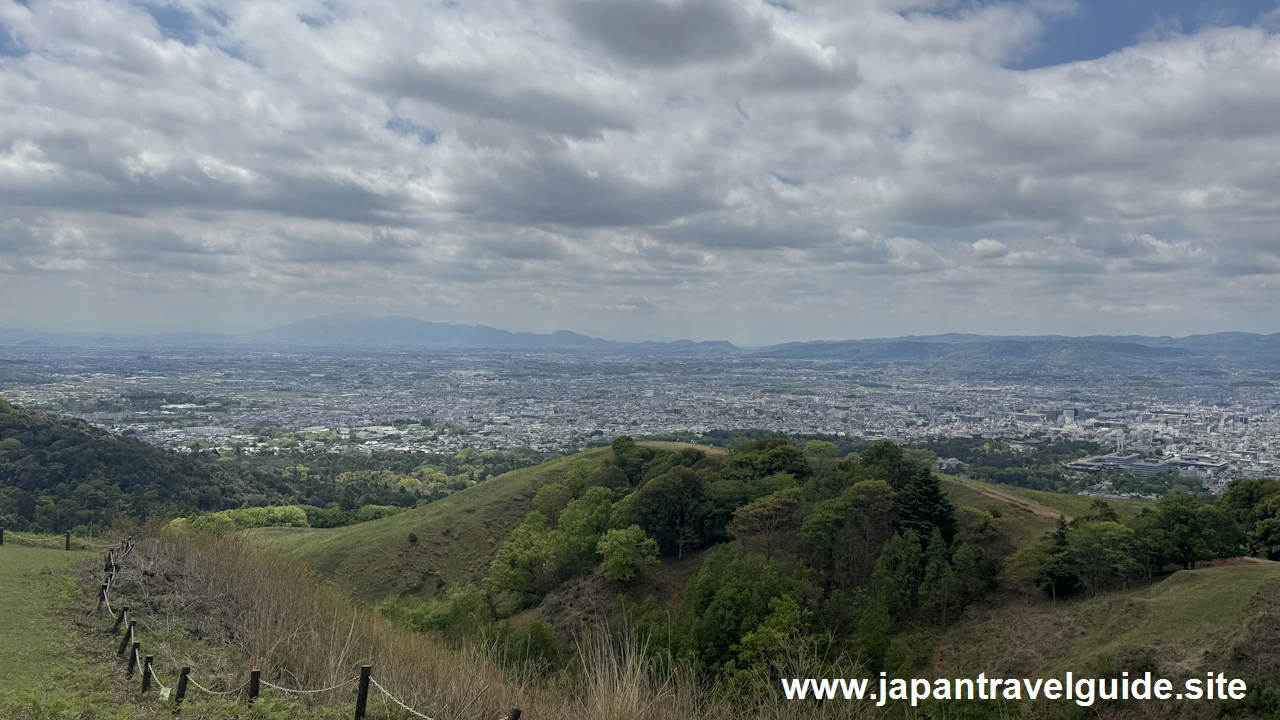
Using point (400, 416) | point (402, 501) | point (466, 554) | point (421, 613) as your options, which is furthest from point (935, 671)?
point (400, 416)

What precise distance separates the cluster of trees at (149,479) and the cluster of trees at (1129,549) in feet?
179

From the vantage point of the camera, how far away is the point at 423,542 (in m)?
49.9

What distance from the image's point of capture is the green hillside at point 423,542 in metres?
45.7

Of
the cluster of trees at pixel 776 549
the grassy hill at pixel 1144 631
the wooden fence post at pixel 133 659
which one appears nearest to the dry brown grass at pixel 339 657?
the wooden fence post at pixel 133 659

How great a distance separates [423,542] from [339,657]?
39759mm

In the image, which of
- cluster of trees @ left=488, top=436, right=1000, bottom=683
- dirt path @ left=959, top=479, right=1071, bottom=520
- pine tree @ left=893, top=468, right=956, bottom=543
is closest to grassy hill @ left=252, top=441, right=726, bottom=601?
cluster of trees @ left=488, top=436, right=1000, bottom=683

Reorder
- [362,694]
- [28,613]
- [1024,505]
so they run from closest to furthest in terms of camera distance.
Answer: [362,694] < [28,613] < [1024,505]

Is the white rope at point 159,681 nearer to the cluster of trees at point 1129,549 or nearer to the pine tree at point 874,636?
the pine tree at point 874,636

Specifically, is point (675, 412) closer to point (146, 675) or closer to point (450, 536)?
point (450, 536)

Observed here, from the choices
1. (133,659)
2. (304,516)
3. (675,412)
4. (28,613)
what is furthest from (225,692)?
(675,412)

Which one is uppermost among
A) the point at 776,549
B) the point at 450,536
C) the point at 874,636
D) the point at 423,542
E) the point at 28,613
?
the point at 28,613

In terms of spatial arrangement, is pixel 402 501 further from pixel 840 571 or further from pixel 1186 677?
pixel 1186 677

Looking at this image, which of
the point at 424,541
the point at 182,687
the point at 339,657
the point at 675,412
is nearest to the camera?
the point at 182,687

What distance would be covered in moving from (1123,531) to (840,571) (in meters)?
10.7
